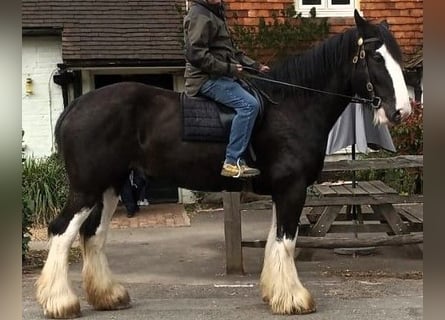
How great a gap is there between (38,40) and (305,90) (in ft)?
26.8

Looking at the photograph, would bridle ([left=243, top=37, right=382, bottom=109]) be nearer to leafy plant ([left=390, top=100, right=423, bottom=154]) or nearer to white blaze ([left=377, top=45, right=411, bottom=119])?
white blaze ([left=377, top=45, right=411, bottom=119])

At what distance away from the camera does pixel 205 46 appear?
5.27 m

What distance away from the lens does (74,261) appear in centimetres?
813

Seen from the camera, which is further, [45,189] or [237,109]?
[45,189]

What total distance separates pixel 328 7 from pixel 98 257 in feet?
29.2

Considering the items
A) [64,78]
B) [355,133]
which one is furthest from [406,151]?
[64,78]

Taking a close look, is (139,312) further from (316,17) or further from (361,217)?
(316,17)

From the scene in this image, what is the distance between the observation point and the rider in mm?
5223

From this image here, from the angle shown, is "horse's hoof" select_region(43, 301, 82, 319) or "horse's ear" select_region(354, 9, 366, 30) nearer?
"horse's hoof" select_region(43, 301, 82, 319)

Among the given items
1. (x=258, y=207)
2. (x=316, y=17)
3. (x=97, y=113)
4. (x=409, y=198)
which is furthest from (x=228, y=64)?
(x=316, y=17)

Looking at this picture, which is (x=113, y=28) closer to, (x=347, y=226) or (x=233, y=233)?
(x=233, y=233)

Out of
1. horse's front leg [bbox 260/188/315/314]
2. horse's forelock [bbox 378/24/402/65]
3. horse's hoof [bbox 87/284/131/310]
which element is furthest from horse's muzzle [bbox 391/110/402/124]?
horse's hoof [bbox 87/284/131/310]

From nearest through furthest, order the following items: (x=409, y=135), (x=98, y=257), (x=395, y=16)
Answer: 1. (x=98, y=257)
2. (x=409, y=135)
3. (x=395, y=16)

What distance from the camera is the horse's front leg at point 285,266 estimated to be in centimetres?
532
